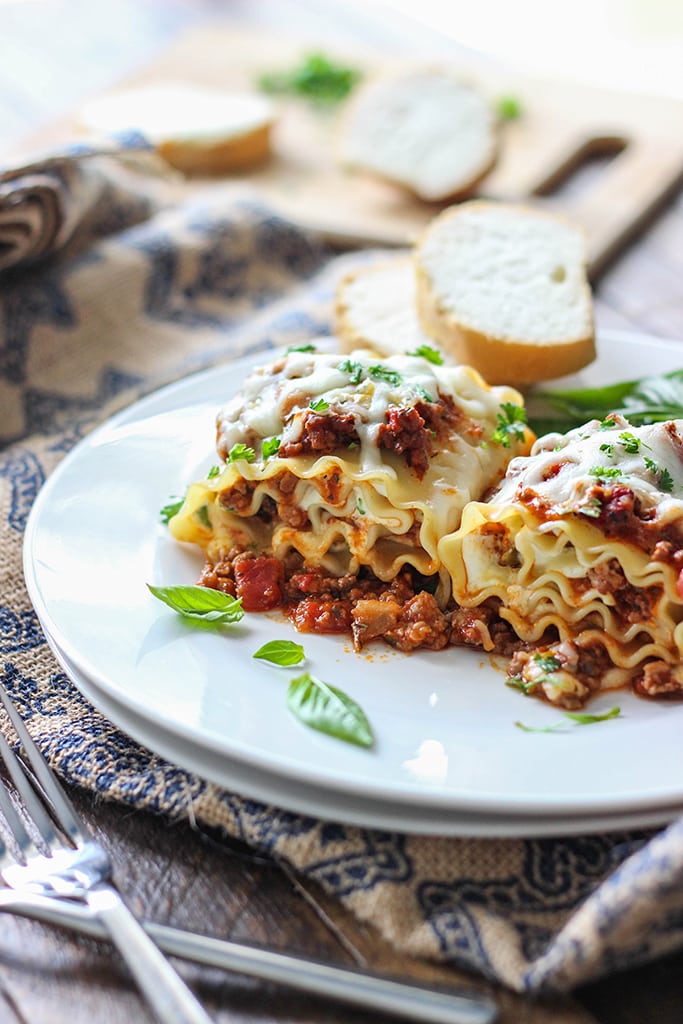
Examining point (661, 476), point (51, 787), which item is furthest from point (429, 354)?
point (51, 787)

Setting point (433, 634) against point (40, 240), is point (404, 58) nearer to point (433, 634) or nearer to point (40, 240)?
point (40, 240)

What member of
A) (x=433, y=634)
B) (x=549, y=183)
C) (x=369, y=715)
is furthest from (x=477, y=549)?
(x=549, y=183)

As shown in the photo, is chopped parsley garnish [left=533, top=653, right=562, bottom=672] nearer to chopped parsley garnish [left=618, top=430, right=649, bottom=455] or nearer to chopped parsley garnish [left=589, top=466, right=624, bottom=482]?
chopped parsley garnish [left=589, top=466, right=624, bottom=482]

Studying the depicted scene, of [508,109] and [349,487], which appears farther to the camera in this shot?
[508,109]

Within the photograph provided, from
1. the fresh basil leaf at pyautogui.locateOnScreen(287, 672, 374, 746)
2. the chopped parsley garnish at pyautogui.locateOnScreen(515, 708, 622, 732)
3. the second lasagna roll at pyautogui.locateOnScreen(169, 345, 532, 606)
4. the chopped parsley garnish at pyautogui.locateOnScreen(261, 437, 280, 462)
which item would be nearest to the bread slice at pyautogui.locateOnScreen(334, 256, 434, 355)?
the second lasagna roll at pyautogui.locateOnScreen(169, 345, 532, 606)

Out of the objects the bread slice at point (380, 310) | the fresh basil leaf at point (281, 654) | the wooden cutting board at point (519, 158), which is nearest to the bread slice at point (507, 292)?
the bread slice at point (380, 310)

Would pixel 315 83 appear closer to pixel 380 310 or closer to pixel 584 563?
pixel 380 310

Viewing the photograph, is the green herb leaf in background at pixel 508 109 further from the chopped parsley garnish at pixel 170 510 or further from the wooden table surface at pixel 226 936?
the wooden table surface at pixel 226 936
